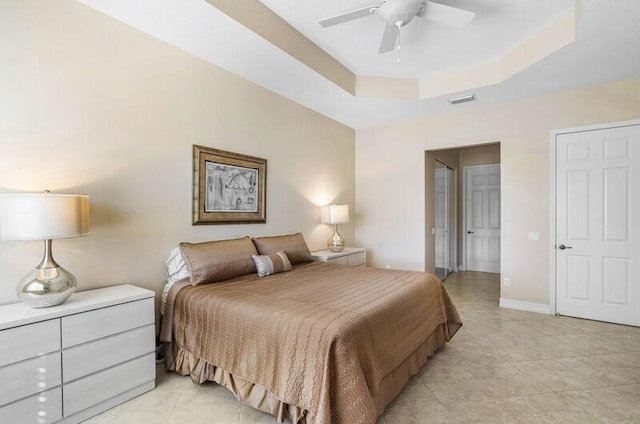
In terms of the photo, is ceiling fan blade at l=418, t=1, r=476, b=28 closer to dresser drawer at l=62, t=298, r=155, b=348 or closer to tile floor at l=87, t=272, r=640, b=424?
tile floor at l=87, t=272, r=640, b=424

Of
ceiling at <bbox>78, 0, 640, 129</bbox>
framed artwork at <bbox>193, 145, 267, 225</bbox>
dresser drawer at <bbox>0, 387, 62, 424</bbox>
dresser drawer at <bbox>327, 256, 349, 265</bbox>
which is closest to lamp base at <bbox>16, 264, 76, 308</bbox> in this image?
dresser drawer at <bbox>0, 387, 62, 424</bbox>

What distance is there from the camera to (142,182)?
2650mm

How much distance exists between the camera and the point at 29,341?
1707 millimetres

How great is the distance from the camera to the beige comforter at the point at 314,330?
1.59 meters

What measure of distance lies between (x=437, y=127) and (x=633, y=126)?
2.15 m

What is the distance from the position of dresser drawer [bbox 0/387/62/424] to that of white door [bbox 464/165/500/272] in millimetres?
7006

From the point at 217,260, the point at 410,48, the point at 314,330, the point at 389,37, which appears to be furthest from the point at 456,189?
the point at 314,330

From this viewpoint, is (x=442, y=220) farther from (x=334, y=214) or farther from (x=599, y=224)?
(x=334, y=214)

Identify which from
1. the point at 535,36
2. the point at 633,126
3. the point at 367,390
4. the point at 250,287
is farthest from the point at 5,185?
the point at 633,126

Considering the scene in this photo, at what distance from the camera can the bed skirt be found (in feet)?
5.96

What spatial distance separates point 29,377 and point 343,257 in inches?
129

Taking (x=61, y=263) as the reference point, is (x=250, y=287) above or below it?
below

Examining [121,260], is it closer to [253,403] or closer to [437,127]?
[253,403]

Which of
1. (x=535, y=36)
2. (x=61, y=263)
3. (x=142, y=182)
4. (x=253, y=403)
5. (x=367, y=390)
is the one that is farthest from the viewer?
(x=535, y=36)
